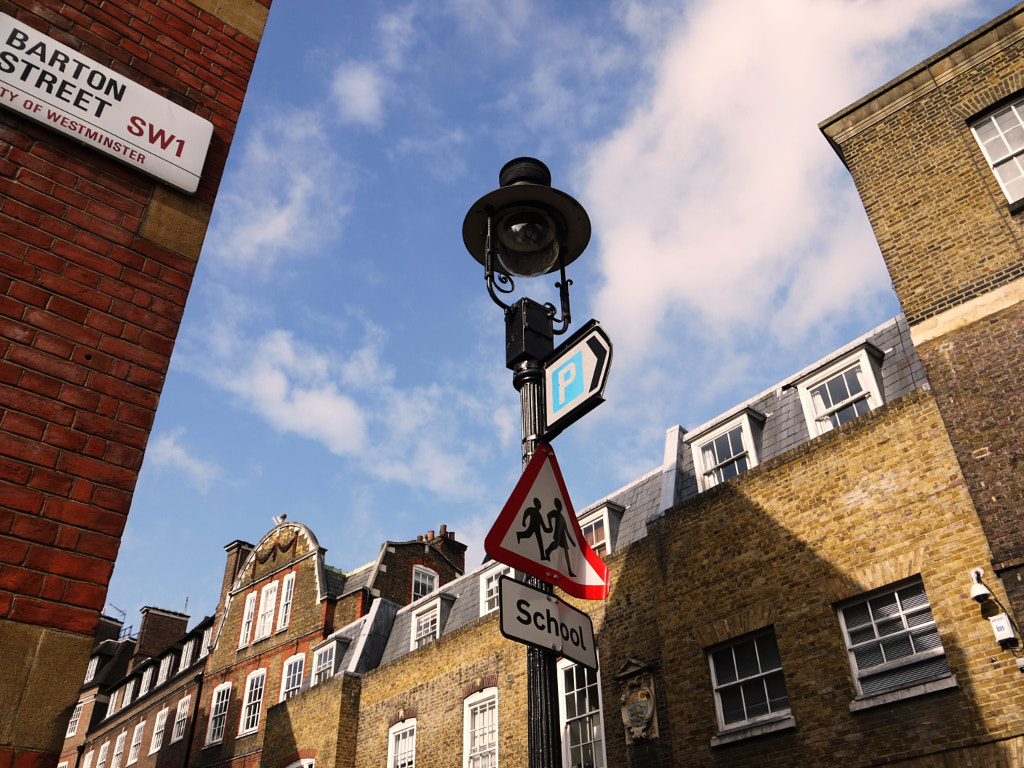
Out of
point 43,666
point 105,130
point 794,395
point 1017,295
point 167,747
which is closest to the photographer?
point 43,666

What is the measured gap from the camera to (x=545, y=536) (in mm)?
4688

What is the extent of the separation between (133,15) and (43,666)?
3.50 metres

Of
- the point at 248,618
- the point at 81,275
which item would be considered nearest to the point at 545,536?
the point at 81,275

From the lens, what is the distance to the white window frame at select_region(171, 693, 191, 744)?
31.3 meters

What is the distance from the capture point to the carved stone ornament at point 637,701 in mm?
12562

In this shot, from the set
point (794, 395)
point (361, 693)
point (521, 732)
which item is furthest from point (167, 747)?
point (794, 395)

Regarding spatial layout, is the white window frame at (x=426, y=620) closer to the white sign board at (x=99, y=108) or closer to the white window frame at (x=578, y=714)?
the white window frame at (x=578, y=714)

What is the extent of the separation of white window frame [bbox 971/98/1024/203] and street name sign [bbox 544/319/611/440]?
29.1ft

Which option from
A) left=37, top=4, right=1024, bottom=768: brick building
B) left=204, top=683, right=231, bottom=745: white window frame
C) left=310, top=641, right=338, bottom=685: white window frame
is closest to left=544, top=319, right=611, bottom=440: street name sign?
left=37, top=4, right=1024, bottom=768: brick building

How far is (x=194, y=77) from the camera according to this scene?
4496mm

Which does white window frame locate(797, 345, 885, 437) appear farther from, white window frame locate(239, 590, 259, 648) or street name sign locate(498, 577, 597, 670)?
white window frame locate(239, 590, 259, 648)

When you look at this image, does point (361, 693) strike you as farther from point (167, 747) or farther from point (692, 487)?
point (167, 747)

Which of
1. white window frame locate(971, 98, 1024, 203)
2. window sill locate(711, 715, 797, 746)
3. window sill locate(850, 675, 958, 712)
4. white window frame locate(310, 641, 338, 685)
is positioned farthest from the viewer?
white window frame locate(310, 641, 338, 685)

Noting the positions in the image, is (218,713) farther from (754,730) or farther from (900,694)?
(900,694)
